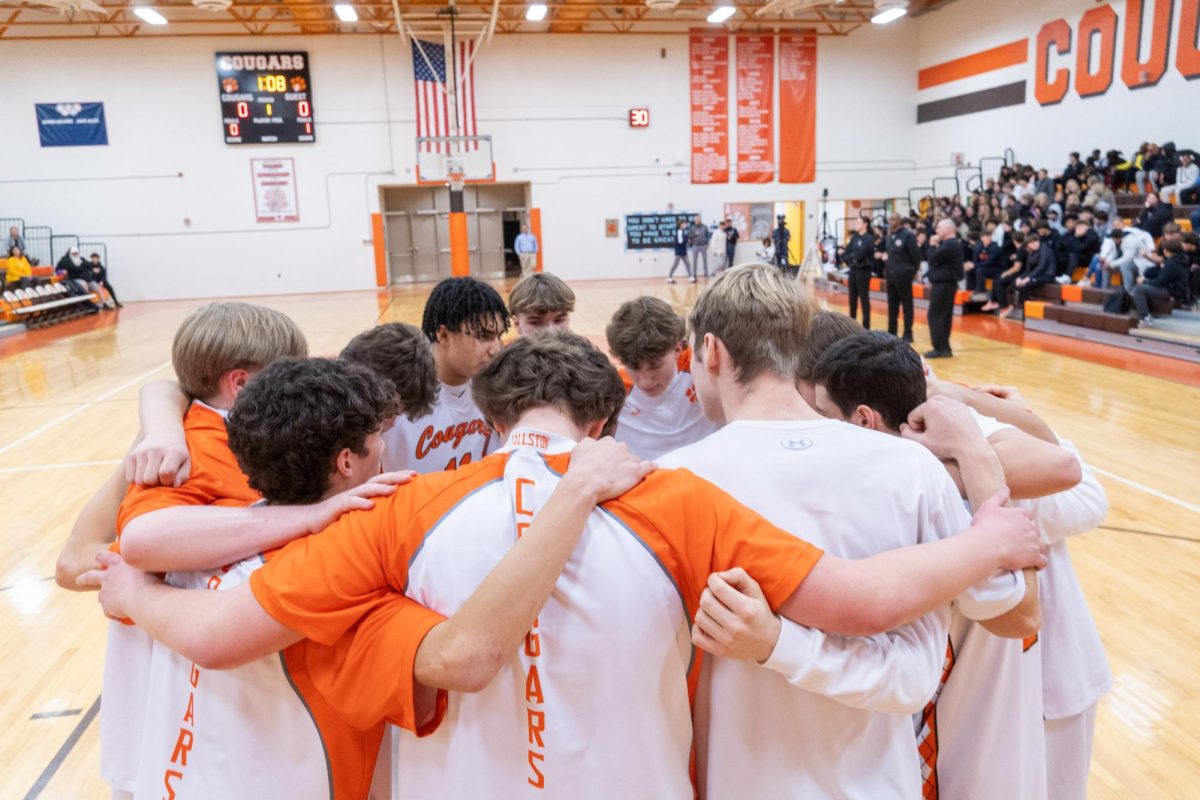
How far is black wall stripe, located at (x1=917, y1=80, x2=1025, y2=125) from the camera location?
18969mm

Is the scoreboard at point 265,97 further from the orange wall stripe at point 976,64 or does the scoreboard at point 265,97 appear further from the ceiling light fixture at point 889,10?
the orange wall stripe at point 976,64

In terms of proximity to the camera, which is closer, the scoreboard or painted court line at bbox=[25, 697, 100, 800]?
painted court line at bbox=[25, 697, 100, 800]

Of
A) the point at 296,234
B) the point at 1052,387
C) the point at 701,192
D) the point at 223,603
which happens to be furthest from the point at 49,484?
the point at 701,192

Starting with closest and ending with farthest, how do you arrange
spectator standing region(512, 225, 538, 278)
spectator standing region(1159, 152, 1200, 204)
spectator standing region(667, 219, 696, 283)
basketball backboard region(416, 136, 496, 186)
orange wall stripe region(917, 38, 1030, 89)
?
spectator standing region(1159, 152, 1200, 204) → orange wall stripe region(917, 38, 1030, 89) → basketball backboard region(416, 136, 496, 186) → spectator standing region(512, 225, 538, 278) → spectator standing region(667, 219, 696, 283)

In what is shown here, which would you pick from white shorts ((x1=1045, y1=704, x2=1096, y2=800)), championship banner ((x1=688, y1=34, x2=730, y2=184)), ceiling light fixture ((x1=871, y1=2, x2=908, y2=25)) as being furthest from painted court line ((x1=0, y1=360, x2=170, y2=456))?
ceiling light fixture ((x1=871, y1=2, x2=908, y2=25))

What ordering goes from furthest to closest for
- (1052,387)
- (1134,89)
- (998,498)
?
(1134,89)
(1052,387)
(998,498)

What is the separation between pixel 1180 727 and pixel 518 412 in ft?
9.76

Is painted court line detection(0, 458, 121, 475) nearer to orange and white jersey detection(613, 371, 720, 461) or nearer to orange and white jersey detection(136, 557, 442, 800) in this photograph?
orange and white jersey detection(613, 371, 720, 461)

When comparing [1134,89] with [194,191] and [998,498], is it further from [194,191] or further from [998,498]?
[194,191]

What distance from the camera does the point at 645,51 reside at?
2153 centimetres

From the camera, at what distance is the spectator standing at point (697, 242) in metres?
21.3

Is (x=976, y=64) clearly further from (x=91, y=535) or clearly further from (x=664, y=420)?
(x=91, y=535)

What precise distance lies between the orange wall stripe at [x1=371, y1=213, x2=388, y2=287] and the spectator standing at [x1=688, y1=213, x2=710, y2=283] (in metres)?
8.32

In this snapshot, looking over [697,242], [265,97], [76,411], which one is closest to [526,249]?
[697,242]
